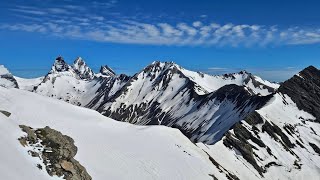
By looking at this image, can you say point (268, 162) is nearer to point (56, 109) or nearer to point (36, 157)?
point (56, 109)

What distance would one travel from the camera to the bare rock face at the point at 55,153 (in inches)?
1866

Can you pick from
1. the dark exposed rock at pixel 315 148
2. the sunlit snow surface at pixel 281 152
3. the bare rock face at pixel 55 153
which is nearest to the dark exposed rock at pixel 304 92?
the sunlit snow surface at pixel 281 152

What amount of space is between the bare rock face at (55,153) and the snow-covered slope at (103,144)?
1.27m

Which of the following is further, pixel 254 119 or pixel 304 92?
pixel 304 92

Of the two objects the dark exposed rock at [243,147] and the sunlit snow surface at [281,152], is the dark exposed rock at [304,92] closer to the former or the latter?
the sunlit snow surface at [281,152]

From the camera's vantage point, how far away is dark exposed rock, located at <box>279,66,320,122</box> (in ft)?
587

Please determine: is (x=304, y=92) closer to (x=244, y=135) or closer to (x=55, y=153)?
(x=244, y=135)

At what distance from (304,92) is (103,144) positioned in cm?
14691

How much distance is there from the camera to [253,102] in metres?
199

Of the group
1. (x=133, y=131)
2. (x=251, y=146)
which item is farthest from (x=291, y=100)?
(x=133, y=131)

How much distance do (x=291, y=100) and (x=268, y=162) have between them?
64668 mm

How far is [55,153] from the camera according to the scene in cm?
4972

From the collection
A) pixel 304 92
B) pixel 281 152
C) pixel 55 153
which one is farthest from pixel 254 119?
pixel 55 153

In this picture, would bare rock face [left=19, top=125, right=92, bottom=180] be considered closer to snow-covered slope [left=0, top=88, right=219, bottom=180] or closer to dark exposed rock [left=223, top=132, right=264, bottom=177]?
snow-covered slope [left=0, top=88, right=219, bottom=180]
